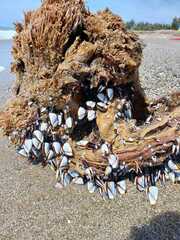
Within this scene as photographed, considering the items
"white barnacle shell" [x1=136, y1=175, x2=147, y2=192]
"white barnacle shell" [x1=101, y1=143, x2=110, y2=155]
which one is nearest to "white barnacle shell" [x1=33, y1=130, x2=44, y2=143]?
"white barnacle shell" [x1=101, y1=143, x2=110, y2=155]

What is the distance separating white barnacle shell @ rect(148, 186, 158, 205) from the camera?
2.38 meters

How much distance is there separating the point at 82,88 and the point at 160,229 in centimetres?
109

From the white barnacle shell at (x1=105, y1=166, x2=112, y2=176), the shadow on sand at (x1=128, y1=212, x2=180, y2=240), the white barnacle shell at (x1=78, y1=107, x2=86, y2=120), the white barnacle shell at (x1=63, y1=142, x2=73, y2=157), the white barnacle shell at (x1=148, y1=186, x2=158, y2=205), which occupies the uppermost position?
the white barnacle shell at (x1=78, y1=107, x2=86, y2=120)

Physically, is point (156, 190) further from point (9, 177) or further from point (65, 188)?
point (9, 177)

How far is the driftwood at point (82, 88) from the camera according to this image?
240 cm

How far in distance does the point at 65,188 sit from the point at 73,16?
1163 millimetres

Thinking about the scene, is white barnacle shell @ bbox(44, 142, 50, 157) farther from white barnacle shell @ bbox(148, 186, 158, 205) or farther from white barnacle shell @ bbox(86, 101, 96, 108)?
white barnacle shell @ bbox(148, 186, 158, 205)

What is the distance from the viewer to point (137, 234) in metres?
2.06

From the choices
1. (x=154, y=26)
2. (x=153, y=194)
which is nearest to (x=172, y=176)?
(x=153, y=194)

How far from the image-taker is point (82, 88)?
102 inches

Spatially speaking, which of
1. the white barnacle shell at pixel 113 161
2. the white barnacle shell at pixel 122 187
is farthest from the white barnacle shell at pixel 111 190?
the white barnacle shell at pixel 113 161

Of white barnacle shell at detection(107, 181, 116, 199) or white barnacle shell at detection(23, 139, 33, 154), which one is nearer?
white barnacle shell at detection(107, 181, 116, 199)

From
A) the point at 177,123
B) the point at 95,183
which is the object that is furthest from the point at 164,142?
the point at 95,183

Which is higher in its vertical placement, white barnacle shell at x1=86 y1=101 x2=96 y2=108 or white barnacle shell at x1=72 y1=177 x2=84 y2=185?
white barnacle shell at x1=86 y1=101 x2=96 y2=108
